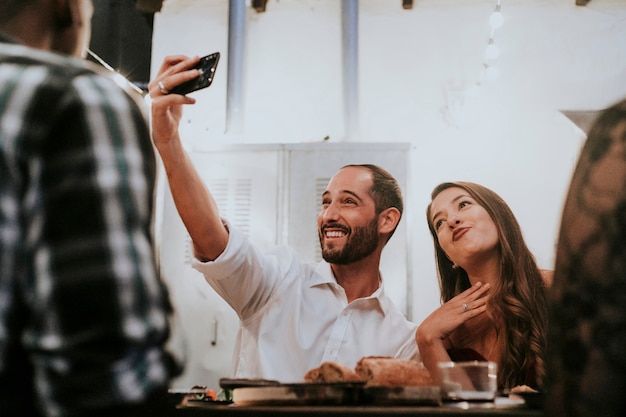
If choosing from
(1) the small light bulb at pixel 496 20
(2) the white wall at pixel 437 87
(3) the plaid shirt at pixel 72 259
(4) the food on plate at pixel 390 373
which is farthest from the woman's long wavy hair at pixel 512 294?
(3) the plaid shirt at pixel 72 259

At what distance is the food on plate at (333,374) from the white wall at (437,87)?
81.6 inches

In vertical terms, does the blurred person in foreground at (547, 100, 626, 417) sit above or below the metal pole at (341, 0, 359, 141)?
below

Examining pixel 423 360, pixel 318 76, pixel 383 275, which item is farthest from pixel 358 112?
pixel 423 360

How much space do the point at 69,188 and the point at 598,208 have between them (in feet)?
1.85

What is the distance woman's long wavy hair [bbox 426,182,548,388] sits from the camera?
9.63ft

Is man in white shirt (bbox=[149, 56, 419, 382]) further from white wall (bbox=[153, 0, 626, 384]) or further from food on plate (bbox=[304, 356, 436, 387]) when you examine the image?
food on plate (bbox=[304, 356, 436, 387])

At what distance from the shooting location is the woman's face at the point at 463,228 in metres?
3.24

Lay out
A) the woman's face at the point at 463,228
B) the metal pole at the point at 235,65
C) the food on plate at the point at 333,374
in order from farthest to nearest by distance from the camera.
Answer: the metal pole at the point at 235,65 → the woman's face at the point at 463,228 → the food on plate at the point at 333,374

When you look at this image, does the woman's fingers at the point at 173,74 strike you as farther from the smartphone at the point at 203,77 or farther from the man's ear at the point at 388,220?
the man's ear at the point at 388,220

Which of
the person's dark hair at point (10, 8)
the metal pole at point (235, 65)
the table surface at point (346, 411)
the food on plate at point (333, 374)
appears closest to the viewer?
the person's dark hair at point (10, 8)

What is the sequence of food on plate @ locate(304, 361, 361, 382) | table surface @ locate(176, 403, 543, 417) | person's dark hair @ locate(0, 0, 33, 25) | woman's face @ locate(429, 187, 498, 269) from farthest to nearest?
woman's face @ locate(429, 187, 498, 269) < food on plate @ locate(304, 361, 361, 382) < table surface @ locate(176, 403, 543, 417) < person's dark hair @ locate(0, 0, 33, 25)

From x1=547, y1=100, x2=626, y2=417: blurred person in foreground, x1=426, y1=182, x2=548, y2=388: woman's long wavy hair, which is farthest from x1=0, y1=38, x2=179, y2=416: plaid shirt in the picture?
x1=426, y1=182, x2=548, y2=388: woman's long wavy hair

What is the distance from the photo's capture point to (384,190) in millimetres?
3490

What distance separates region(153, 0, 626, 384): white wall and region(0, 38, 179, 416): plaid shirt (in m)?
2.93
